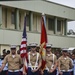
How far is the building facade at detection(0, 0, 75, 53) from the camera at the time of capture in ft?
115

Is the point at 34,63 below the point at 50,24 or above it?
below

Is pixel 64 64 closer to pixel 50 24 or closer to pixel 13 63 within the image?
pixel 13 63

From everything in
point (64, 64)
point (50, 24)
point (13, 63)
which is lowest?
point (64, 64)

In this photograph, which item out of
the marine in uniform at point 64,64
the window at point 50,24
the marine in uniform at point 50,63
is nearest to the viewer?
the marine in uniform at point 50,63

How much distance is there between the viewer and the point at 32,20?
4097 centimetres

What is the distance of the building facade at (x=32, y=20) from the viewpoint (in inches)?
1380

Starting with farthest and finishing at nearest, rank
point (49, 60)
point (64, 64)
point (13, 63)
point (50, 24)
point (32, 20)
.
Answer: point (50, 24) → point (32, 20) → point (64, 64) → point (49, 60) → point (13, 63)

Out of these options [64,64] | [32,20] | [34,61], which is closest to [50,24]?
[32,20]

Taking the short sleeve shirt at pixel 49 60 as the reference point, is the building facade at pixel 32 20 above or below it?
above

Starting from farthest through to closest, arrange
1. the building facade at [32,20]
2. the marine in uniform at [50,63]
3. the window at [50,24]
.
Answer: the window at [50,24]
the building facade at [32,20]
the marine in uniform at [50,63]

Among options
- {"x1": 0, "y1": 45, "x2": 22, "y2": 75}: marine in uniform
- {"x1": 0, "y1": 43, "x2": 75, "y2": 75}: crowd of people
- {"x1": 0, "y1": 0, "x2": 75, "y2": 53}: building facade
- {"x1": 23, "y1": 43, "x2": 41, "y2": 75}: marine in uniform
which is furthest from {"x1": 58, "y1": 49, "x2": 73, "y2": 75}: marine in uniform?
{"x1": 0, "y1": 0, "x2": 75, "y2": 53}: building facade

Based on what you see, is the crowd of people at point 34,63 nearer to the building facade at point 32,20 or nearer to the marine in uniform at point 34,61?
the marine in uniform at point 34,61

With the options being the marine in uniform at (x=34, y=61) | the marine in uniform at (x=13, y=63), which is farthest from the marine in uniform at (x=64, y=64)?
the marine in uniform at (x=13, y=63)

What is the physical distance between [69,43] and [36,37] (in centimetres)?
918
